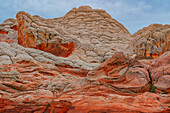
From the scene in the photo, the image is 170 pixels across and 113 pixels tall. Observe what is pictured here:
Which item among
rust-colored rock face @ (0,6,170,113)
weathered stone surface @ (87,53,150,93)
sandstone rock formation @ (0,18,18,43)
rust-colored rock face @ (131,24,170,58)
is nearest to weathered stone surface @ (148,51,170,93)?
rust-colored rock face @ (0,6,170,113)

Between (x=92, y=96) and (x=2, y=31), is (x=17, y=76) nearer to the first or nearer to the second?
(x=92, y=96)

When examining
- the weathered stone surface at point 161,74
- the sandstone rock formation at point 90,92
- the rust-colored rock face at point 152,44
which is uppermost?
the rust-colored rock face at point 152,44

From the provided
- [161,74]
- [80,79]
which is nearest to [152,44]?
[161,74]

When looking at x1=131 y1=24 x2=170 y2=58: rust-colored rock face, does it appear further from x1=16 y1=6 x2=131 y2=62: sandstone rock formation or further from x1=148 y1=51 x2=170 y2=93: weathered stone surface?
x1=148 y1=51 x2=170 y2=93: weathered stone surface

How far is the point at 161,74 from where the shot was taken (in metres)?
9.20

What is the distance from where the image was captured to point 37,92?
9.88 meters

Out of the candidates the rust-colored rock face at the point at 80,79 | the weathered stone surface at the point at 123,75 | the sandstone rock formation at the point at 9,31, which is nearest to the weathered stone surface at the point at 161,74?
the rust-colored rock face at the point at 80,79

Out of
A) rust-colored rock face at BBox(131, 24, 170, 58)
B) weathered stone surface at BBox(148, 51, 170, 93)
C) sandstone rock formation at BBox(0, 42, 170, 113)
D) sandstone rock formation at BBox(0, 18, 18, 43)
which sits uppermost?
sandstone rock formation at BBox(0, 18, 18, 43)

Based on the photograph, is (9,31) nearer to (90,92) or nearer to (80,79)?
(80,79)

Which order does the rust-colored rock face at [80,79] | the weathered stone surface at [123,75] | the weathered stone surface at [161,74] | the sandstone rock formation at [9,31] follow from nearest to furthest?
the rust-colored rock face at [80,79] < the weathered stone surface at [161,74] < the weathered stone surface at [123,75] < the sandstone rock formation at [9,31]

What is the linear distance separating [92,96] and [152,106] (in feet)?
10.4

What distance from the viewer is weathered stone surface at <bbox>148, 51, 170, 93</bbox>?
831 cm

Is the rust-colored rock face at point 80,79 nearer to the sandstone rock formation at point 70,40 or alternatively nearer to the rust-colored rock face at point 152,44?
the rust-colored rock face at point 152,44

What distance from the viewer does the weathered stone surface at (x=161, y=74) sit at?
327 inches
